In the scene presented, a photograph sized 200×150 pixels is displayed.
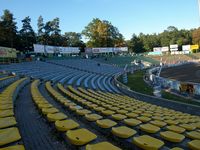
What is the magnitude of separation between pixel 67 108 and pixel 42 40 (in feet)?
258

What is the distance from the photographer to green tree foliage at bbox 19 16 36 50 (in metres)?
75.9

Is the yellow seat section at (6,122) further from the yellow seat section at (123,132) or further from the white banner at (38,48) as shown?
the white banner at (38,48)

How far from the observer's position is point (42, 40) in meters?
87.2

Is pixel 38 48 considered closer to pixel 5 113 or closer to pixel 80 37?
pixel 5 113

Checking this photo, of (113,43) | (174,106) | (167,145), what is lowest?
(174,106)

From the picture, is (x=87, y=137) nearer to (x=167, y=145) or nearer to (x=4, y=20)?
(x=167, y=145)

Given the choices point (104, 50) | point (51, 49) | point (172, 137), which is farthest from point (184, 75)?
point (172, 137)

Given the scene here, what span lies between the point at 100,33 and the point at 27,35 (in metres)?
33.8

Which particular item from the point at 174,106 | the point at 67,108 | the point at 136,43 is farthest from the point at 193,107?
the point at 136,43

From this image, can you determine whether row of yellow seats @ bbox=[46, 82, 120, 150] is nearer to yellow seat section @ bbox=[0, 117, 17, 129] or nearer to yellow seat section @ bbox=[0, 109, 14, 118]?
yellow seat section @ bbox=[0, 117, 17, 129]

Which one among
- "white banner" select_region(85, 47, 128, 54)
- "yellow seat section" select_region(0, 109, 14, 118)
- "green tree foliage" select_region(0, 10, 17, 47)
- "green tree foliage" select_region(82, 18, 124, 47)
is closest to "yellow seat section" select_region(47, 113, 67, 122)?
"yellow seat section" select_region(0, 109, 14, 118)

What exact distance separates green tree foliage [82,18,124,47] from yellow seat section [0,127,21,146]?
95719 millimetres

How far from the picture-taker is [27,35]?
261 feet

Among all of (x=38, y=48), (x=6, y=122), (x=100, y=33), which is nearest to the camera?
(x=6, y=122)
